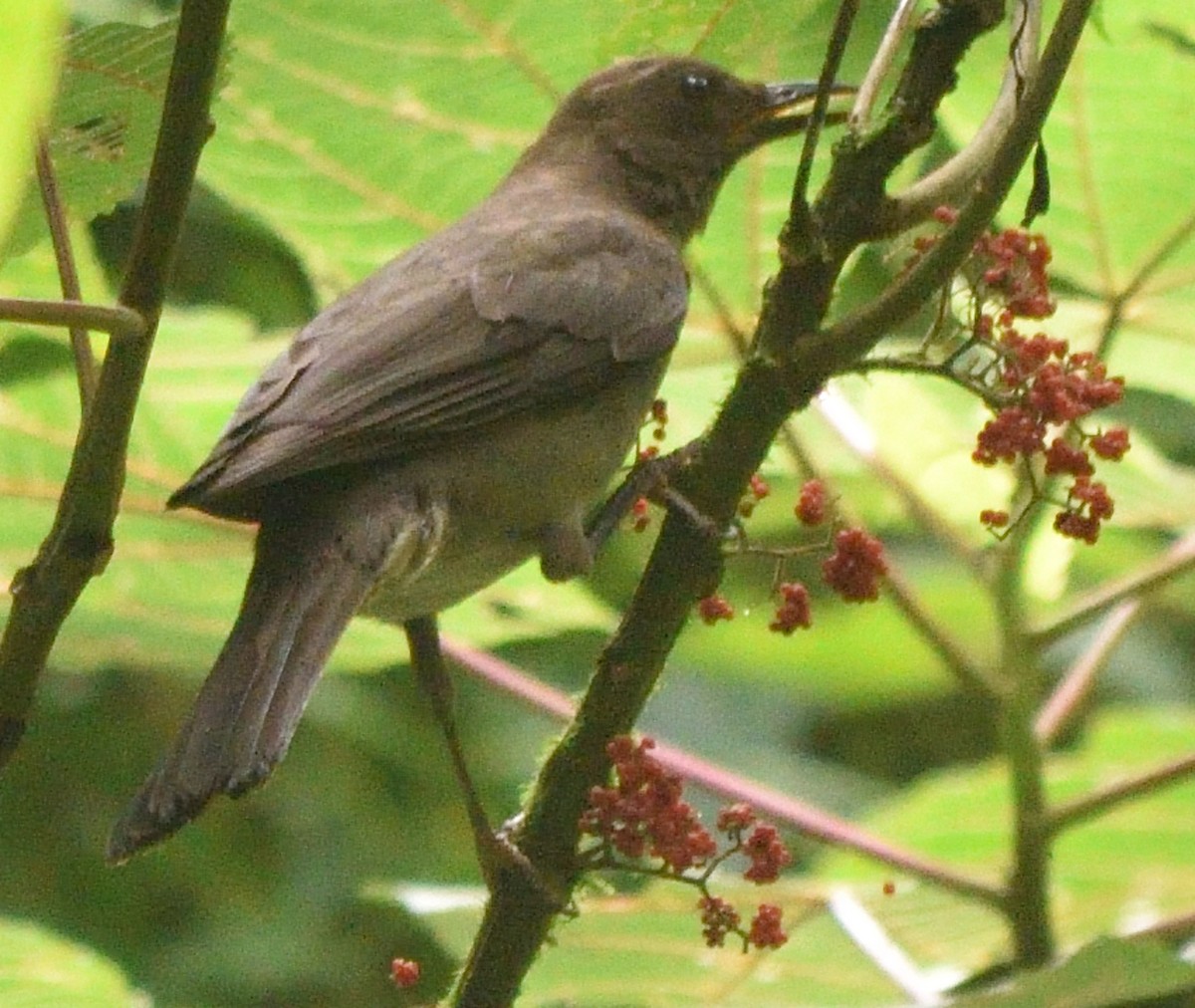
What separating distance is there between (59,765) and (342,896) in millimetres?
871

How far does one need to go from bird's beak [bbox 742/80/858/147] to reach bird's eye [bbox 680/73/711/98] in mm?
110

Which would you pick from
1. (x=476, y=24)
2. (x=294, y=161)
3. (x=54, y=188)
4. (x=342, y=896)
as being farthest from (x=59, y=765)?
(x=54, y=188)

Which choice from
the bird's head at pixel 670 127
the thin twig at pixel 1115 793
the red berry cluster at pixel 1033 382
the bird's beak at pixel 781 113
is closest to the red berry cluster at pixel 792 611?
the red berry cluster at pixel 1033 382

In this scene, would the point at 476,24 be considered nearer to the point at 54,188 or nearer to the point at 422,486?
the point at 422,486

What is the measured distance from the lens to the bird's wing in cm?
285

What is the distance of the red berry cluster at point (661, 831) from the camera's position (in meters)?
2.15

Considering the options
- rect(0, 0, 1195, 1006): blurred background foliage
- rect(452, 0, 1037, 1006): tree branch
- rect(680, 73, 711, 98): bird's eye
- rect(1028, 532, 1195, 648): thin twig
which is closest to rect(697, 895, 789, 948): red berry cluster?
rect(452, 0, 1037, 1006): tree branch

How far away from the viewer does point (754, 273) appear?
3.37m

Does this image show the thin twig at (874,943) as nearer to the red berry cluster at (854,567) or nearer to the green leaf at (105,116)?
the red berry cluster at (854,567)

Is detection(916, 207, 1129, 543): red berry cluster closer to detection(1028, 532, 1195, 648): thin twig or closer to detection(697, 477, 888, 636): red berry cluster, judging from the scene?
detection(697, 477, 888, 636): red berry cluster

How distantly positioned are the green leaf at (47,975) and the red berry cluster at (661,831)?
77cm

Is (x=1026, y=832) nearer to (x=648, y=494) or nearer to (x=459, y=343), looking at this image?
(x=648, y=494)

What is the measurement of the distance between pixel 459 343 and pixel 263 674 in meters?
0.93

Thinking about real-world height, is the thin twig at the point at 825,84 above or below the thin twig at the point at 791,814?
above
